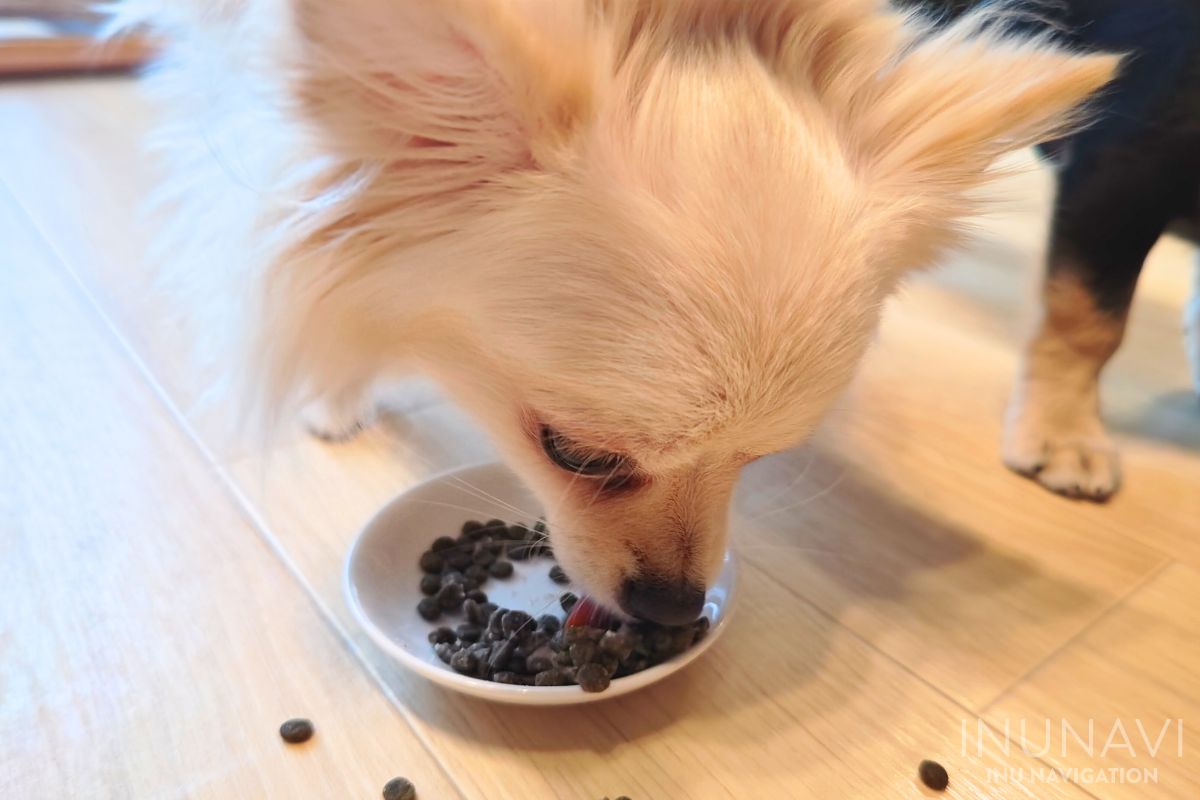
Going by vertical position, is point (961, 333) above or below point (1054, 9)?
below

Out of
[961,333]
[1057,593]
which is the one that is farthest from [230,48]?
[961,333]

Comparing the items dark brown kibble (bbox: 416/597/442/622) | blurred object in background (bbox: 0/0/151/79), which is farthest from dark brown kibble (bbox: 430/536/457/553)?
blurred object in background (bbox: 0/0/151/79)

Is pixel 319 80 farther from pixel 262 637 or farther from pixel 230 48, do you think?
pixel 262 637

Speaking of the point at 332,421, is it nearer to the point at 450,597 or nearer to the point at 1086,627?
the point at 450,597

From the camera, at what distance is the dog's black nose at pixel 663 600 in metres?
1.01

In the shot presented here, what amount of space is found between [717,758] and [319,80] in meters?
0.85

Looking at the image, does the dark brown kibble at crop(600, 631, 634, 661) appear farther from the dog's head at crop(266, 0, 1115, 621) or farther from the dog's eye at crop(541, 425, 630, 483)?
the dog's eye at crop(541, 425, 630, 483)

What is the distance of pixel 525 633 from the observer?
42.9 inches

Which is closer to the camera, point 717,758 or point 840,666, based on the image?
point 717,758

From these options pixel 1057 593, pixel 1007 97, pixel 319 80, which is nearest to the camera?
pixel 319 80

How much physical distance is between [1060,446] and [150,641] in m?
1.50

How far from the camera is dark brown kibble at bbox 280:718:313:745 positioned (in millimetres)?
989

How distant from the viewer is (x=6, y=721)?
993mm

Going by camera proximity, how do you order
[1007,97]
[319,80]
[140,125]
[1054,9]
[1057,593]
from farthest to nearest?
[140,125] → [1054,9] → [1057,593] → [1007,97] → [319,80]
